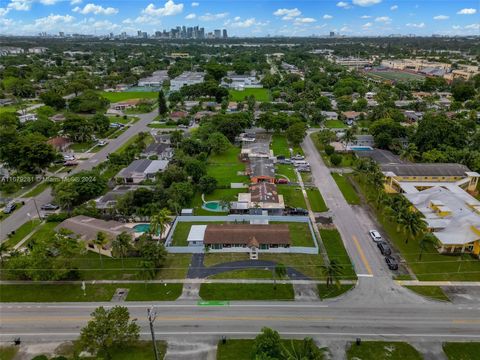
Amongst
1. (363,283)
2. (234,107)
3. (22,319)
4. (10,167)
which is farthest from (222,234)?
(234,107)

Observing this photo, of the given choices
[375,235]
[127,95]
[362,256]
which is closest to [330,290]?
[362,256]

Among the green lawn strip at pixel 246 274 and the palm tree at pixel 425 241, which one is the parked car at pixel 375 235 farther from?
the green lawn strip at pixel 246 274

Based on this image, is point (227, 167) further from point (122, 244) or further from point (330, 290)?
point (330, 290)

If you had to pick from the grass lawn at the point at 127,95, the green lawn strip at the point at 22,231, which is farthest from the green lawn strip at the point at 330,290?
the grass lawn at the point at 127,95

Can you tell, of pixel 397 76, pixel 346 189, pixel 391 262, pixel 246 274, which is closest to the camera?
pixel 246 274

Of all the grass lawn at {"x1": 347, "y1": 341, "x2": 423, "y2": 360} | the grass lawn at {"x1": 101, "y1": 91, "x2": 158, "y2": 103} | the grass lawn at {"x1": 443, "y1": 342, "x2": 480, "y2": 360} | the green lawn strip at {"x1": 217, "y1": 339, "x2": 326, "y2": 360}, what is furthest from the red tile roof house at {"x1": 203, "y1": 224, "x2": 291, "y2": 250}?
the grass lawn at {"x1": 101, "y1": 91, "x2": 158, "y2": 103}

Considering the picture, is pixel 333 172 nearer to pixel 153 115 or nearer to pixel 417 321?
pixel 417 321
